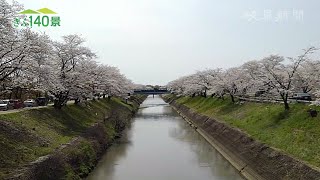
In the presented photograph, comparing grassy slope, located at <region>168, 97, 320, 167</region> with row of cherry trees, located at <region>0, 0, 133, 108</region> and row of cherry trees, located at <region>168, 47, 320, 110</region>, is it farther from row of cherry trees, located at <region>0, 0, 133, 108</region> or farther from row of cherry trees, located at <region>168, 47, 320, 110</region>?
row of cherry trees, located at <region>0, 0, 133, 108</region>

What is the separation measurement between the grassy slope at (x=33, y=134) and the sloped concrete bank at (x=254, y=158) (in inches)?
486

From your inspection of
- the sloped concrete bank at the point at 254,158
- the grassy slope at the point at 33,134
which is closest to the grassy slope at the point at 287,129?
the sloped concrete bank at the point at 254,158

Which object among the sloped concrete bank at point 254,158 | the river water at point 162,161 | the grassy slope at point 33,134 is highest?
the grassy slope at point 33,134

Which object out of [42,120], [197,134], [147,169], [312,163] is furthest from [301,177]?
[197,134]

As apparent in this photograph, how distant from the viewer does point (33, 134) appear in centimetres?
2092

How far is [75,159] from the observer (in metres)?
20.3

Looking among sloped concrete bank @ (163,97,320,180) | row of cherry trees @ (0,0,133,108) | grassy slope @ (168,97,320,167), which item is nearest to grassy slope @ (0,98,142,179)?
row of cherry trees @ (0,0,133,108)

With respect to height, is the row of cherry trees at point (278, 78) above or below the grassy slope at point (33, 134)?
above

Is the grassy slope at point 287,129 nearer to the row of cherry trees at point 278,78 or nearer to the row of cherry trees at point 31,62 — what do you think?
the row of cherry trees at point 278,78

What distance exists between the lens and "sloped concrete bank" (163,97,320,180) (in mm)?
17141

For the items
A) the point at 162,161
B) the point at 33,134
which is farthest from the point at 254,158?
the point at 33,134

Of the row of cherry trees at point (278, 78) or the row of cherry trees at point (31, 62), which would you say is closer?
the row of cherry trees at point (31, 62)

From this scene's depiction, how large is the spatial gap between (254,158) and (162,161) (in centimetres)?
742

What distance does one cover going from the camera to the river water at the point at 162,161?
2208 cm
